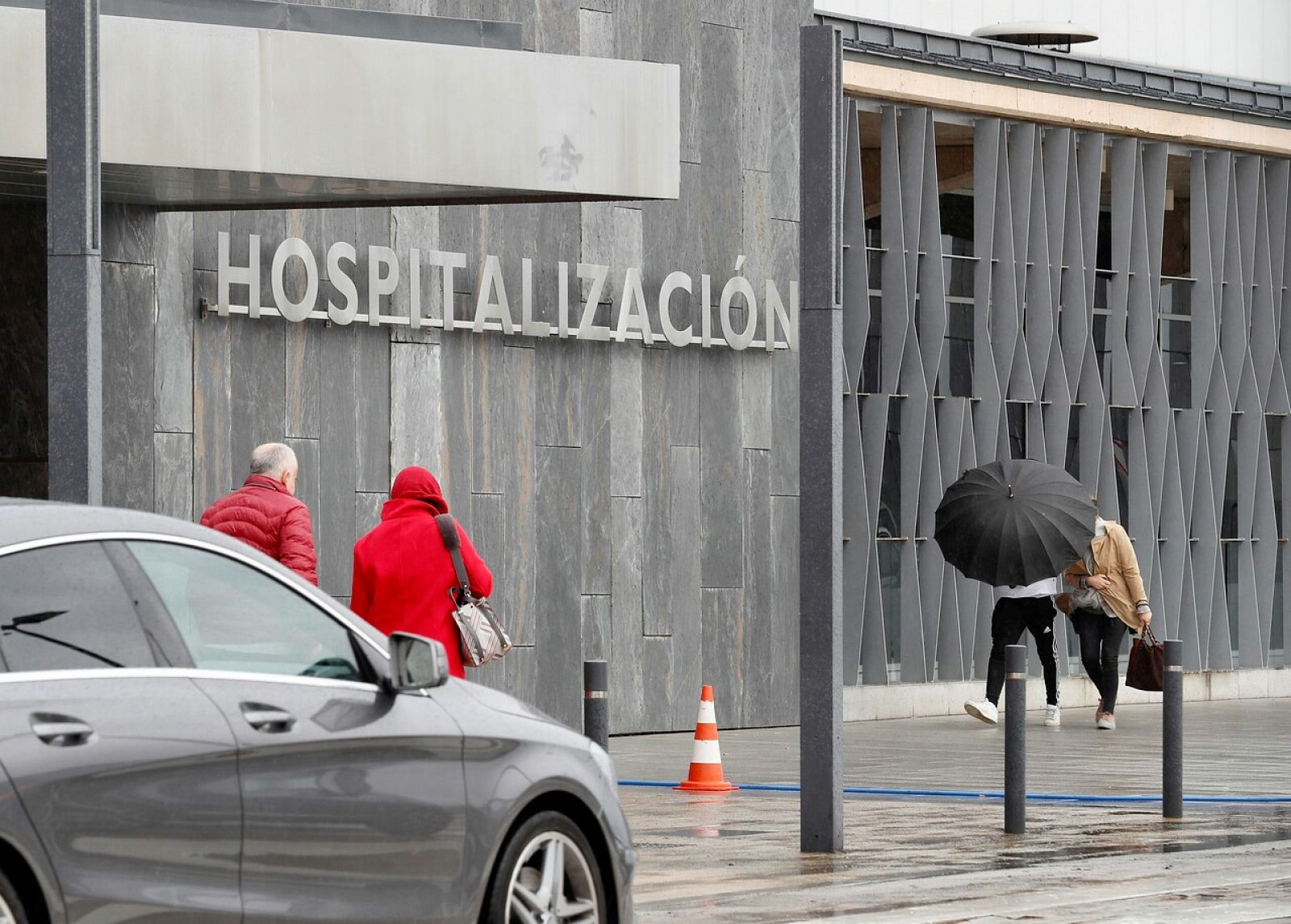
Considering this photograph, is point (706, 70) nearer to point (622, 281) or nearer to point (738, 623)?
point (622, 281)

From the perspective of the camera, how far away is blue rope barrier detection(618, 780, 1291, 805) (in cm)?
1296

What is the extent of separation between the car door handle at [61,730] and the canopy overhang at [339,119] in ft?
25.4

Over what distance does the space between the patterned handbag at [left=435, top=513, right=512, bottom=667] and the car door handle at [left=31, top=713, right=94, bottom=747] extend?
5.02 metres

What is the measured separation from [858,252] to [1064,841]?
390 inches

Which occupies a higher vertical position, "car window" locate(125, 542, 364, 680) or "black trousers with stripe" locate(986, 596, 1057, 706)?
"car window" locate(125, 542, 364, 680)

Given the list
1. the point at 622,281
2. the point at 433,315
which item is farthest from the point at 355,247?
the point at 622,281

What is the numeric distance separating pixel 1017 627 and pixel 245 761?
1418cm

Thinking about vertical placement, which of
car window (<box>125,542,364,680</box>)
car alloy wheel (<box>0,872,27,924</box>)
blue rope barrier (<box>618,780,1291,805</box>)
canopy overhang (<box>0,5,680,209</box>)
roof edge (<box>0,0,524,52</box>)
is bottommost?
blue rope barrier (<box>618,780,1291,805</box>)

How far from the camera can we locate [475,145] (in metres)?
14.1

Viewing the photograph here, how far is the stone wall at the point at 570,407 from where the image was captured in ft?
51.9

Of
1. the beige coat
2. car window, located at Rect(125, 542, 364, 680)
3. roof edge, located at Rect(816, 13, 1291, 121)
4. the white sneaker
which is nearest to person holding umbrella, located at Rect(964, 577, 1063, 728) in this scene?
the white sneaker

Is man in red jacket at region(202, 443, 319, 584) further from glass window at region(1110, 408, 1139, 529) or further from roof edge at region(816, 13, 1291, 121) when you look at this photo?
glass window at region(1110, 408, 1139, 529)

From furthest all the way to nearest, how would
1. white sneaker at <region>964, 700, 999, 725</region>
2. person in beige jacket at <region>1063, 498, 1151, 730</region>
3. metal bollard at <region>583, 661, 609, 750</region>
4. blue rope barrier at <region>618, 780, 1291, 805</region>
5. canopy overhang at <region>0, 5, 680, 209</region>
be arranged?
person in beige jacket at <region>1063, 498, 1151, 730</region> → white sneaker at <region>964, 700, 999, 725</region> → blue rope barrier at <region>618, 780, 1291, 805</region> → canopy overhang at <region>0, 5, 680, 209</region> → metal bollard at <region>583, 661, 609, 750</region>

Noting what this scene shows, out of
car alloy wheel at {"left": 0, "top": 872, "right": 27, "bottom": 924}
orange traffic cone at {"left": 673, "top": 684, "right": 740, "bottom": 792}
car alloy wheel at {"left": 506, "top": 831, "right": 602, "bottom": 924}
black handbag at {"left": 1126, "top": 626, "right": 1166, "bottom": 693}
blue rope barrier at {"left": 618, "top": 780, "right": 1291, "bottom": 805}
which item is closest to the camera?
car alloy wheel at {"left": 0, "top": 872, "right": 27, "bottom": 924}
